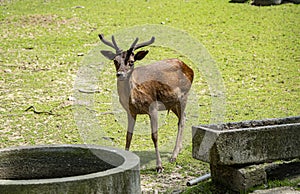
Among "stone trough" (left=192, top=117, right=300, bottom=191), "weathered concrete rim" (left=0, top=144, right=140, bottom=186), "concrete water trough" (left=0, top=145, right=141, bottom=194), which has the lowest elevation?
"stone trough" (left=192, top=117, right=300, bottom=191)

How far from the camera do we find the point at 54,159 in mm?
5266

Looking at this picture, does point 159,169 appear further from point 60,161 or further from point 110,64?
point 110,64

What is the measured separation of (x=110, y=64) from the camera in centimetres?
1402

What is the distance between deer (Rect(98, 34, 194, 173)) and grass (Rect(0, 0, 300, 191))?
54 cm

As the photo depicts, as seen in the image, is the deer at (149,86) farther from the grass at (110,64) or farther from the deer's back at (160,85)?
the grass at (110,64)

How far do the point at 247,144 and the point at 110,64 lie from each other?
25.4 feet

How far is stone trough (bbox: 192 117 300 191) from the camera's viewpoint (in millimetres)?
6531

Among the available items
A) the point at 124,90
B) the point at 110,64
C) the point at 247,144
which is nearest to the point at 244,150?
the point at 247,144

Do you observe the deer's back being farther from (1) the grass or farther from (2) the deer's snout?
(1) the grass

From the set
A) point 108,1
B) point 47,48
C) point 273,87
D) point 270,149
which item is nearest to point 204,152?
point 270,149

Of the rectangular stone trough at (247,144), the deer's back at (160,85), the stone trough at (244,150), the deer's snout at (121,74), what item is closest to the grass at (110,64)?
the stone trough at (244,150)

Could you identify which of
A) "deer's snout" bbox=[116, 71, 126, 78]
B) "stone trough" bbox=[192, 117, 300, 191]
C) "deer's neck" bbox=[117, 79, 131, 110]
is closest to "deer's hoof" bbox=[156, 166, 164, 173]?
"deer's neck" bbox=[117, 79, 131, 110]

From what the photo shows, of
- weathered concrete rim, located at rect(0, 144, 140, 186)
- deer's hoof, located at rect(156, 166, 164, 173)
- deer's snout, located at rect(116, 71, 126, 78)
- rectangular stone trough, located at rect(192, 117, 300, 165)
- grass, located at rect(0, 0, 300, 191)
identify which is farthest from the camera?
grass, located at rect(0, 0, 300, 191)

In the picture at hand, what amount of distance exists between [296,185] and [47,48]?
905 cm
